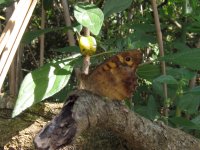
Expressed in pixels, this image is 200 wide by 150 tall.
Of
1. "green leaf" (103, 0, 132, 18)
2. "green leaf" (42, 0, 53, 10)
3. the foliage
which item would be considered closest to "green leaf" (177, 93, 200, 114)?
the foliage

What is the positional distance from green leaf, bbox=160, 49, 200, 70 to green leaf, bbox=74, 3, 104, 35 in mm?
178

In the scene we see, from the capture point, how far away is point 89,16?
0.97m

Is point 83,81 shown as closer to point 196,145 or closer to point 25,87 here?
point 25,87

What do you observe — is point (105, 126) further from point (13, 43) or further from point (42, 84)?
point (13, 43)

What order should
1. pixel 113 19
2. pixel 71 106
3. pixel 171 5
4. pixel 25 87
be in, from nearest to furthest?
pixel 71 106, pixel 25 87, pixel 171 5, pixel 113 19

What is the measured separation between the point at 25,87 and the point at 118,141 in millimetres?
261

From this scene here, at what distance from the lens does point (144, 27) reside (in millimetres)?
1380

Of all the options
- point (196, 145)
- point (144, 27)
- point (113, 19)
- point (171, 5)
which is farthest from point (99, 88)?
point (113, 19)

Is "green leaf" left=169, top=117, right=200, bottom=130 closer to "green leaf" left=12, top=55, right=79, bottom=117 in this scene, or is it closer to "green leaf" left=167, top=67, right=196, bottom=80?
"green leaf" left=167, top=67, right=196, bottom=80

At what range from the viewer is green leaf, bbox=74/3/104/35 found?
946 millimetres

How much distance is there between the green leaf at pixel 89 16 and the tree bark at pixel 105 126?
160mm

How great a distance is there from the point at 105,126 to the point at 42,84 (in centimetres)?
15

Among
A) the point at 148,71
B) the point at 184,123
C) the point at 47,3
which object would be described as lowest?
the point at 184,123

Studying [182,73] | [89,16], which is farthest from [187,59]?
[89,16]
